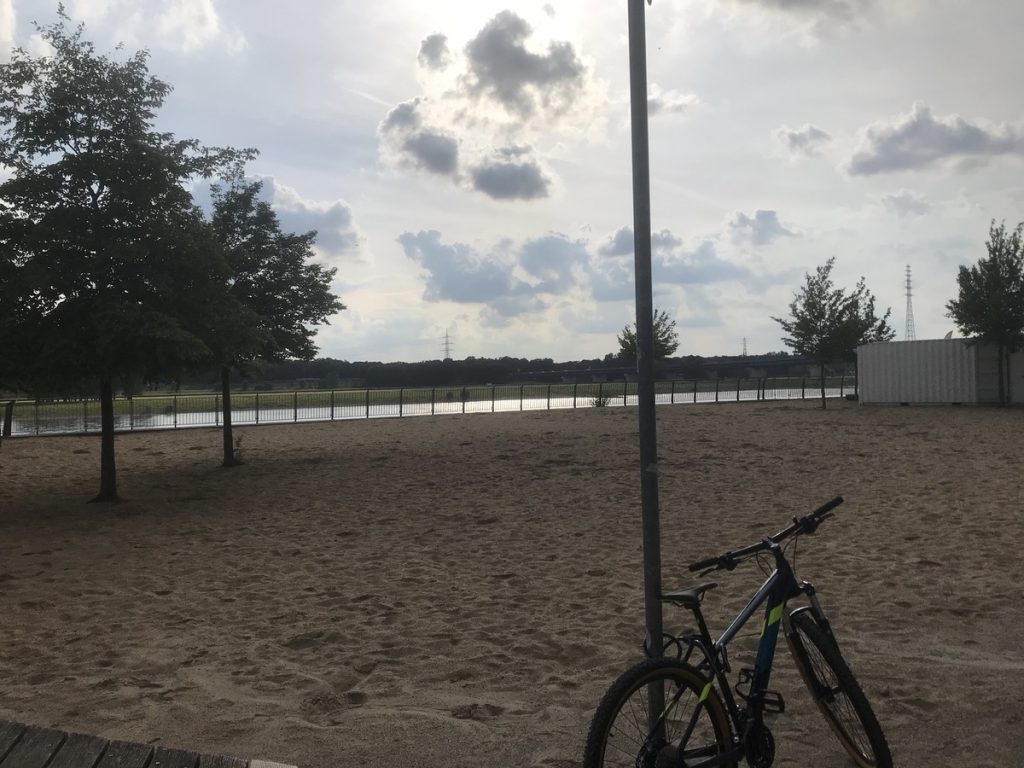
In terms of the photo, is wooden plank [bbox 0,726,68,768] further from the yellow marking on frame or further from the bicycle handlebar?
the yellow marking on frame

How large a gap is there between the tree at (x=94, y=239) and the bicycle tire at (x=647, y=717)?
10472mm

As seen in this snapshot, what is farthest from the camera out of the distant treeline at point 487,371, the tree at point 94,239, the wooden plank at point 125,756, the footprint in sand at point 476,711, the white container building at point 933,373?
the distant treeline at point 487,371

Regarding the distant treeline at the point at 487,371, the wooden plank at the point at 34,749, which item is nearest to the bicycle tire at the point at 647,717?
the wooden plank at the point at 34,749

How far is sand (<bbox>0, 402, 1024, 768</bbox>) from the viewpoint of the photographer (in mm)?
4441

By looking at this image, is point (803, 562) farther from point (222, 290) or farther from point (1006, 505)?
point (222, 290)

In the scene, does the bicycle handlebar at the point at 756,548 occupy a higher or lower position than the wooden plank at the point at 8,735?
higher

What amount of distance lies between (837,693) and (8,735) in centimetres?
311

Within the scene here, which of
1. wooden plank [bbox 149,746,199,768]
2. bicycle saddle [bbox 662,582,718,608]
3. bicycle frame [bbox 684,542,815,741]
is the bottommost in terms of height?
wooden plank [bbox 149,746,199,768]

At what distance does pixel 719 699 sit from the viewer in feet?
10.3

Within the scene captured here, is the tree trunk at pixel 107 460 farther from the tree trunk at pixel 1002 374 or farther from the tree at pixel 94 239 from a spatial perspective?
the tree trunk at pixel 1002 374

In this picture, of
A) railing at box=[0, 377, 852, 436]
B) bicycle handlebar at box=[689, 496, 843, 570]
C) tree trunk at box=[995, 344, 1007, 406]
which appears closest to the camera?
bicycle handlebar at box=[689, 496, 843, 570]

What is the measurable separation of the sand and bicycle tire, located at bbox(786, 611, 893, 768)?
422 millimetres

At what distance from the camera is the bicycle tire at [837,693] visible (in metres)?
3.35

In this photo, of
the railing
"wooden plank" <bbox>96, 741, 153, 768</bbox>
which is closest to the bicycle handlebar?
"wooden plank" <bbox>96, 741, 153, 768</bbox>
